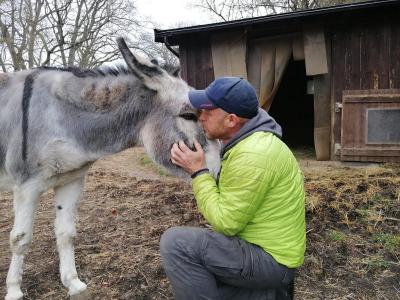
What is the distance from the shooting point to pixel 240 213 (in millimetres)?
1827

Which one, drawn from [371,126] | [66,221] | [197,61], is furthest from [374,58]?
[66,221]

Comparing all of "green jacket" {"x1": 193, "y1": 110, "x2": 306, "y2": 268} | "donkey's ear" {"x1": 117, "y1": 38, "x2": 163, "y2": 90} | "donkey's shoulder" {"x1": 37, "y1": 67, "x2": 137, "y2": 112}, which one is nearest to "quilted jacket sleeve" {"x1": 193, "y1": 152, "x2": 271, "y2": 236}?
"green jacket" {"x1": 193, "y1": 110, "x2": 306, "y2": 268}

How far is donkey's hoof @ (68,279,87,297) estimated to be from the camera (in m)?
2.80

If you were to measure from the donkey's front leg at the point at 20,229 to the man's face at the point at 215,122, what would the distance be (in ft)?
4.36

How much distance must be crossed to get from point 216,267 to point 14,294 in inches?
67.7

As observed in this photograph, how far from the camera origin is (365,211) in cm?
426

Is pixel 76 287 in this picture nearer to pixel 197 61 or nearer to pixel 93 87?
pixel 93 87

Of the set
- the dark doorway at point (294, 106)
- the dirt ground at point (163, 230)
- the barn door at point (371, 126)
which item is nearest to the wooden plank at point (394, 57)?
the barn door at point (371, 126)

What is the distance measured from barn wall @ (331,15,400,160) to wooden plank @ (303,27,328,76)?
1.02ft

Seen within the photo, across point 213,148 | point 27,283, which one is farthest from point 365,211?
point 27,283

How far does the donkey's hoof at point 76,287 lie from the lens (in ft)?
9.20

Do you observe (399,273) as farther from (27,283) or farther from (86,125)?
(27,283)

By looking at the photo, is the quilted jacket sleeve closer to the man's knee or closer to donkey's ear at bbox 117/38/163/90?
the man's knee

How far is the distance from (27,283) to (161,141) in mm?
1716
